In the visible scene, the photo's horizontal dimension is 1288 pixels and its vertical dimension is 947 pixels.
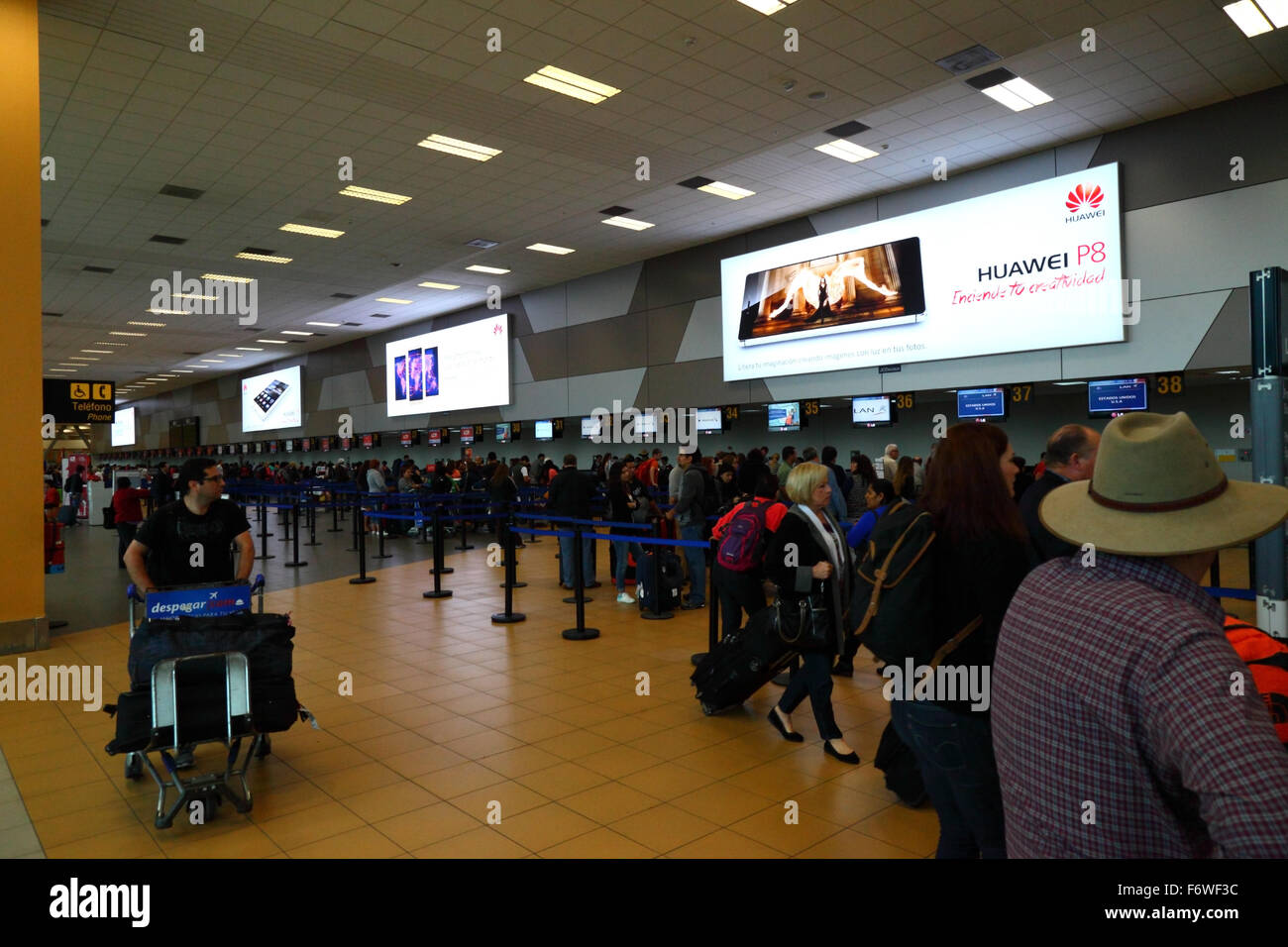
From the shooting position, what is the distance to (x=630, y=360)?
17641 millimetres

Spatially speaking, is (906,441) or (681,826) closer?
(681,826)

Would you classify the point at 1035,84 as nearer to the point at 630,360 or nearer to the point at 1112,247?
the point at 1112,247

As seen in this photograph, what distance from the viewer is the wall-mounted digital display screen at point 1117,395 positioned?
10.3 meters

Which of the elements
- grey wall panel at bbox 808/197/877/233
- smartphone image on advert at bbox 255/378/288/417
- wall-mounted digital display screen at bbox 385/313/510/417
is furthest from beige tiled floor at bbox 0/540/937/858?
smartphone image on advert at bbox 255/378/288/417

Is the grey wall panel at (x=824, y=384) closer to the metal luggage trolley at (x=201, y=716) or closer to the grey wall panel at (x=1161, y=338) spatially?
the grey wall panel at (x=1161, y=338)

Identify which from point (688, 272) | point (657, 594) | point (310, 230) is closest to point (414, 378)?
point (310, 230)

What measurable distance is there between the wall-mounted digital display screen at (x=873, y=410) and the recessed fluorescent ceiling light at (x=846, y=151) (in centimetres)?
383

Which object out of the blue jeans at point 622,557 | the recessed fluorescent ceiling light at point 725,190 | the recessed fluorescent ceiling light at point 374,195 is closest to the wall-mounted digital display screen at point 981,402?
A: the recessed fluorescent ceiling light at point 725,190

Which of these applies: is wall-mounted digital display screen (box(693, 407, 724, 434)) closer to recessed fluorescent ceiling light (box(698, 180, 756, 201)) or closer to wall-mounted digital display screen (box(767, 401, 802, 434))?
wall-mounted digital display screen (box(767, 401, 802, 434))

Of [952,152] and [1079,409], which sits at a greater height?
[952,152]

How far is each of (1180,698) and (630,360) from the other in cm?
1688

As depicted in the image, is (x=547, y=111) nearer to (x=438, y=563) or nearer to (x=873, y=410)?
(x=438, y=563)

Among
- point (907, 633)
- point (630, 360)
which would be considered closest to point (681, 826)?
point (907, 633)

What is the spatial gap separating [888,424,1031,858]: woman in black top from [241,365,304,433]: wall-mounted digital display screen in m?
32.1
